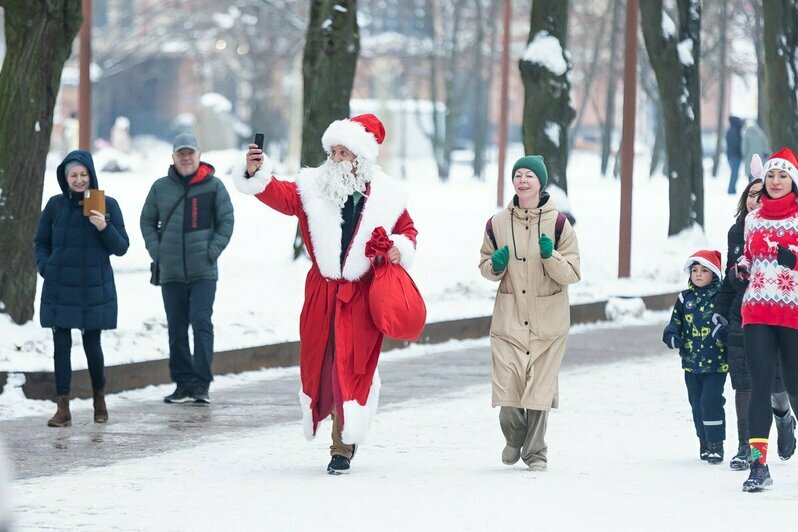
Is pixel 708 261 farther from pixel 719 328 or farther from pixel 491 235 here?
pixel 491 235

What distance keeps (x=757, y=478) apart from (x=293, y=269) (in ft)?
37.8

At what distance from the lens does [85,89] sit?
1845cm

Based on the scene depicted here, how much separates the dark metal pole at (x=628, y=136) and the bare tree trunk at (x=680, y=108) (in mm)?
4117

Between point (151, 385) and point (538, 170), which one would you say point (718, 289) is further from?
point (151, 385)

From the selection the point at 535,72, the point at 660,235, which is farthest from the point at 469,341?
the point at 660,235

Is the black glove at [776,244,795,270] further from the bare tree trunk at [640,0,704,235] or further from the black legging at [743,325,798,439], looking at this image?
the bare tree trunk at [640,0,704,235]

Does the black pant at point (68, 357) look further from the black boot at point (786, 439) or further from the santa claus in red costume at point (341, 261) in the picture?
the black boot at point (786, 439)

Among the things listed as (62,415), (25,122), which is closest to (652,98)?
(25,122)

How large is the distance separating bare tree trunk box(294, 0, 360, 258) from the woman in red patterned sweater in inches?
429

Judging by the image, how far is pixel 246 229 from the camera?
24.6 m

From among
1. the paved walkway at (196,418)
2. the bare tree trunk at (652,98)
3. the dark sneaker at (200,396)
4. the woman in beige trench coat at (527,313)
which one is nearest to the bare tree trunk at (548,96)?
the paved walkway at (196,418)

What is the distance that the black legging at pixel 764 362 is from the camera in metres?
8.73

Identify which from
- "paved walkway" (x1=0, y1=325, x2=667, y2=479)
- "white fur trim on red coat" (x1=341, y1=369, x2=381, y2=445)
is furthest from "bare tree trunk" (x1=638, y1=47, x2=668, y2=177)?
"white fur trim on red coat" (x1=341, y1=369, x2=381, y2=445)

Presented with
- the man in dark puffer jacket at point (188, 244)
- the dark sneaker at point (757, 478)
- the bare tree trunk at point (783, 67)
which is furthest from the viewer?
the bare tree trunk at point (783, 67)
